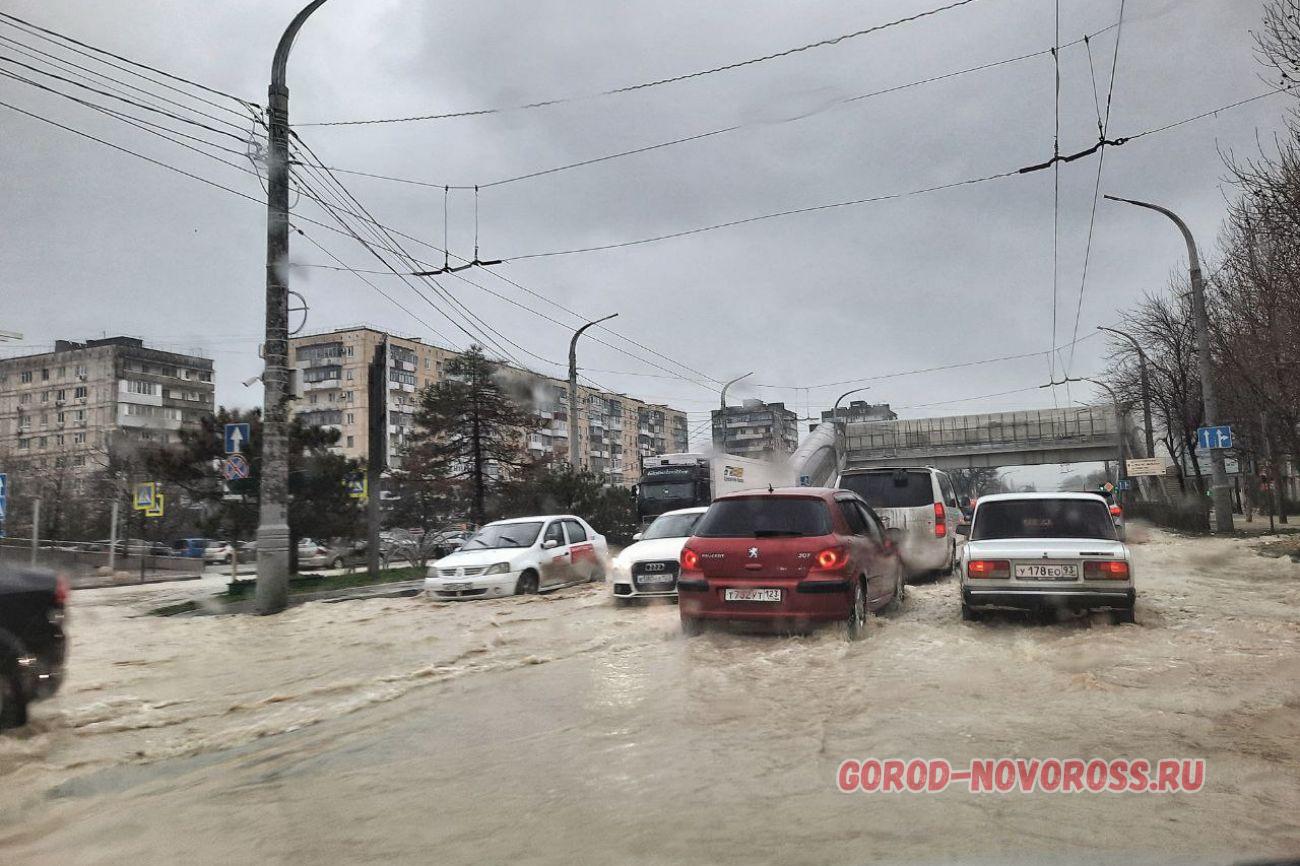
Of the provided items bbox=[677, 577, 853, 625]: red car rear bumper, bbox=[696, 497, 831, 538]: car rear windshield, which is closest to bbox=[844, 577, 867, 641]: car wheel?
bbox=[677, 577, 853, 625]: red car rear bumper

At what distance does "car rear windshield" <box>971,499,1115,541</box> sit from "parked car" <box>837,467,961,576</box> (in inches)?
162

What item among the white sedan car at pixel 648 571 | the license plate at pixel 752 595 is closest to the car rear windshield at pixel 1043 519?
the license plate at pixel 752 595

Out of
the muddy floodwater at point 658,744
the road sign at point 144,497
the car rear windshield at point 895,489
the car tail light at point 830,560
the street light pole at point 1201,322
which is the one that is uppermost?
the street light pole at point 1201,322

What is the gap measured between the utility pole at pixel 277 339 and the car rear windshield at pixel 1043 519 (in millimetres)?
9946

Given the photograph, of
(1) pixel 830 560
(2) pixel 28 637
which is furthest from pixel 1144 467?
(2) pixel 28 637

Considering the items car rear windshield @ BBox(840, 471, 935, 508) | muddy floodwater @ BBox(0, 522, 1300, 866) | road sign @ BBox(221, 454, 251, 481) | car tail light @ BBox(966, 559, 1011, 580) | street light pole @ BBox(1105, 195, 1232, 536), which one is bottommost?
muddy floodwater @ BBox(0, 522, 1300, 866)

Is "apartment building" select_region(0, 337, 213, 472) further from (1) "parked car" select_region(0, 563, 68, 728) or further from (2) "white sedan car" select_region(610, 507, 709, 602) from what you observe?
(1) "parked car" select_region(0, 563, 68, 728)

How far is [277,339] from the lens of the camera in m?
14.9

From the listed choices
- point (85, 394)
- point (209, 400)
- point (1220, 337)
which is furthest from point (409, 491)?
point (209, 400)

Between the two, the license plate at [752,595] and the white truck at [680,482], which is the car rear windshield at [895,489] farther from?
the white truck at [680,482]

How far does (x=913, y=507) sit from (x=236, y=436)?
35.5 ft

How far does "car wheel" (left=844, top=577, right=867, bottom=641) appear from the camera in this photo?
854cm

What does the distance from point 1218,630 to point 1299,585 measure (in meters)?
6.31

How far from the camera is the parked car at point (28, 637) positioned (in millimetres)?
5613
